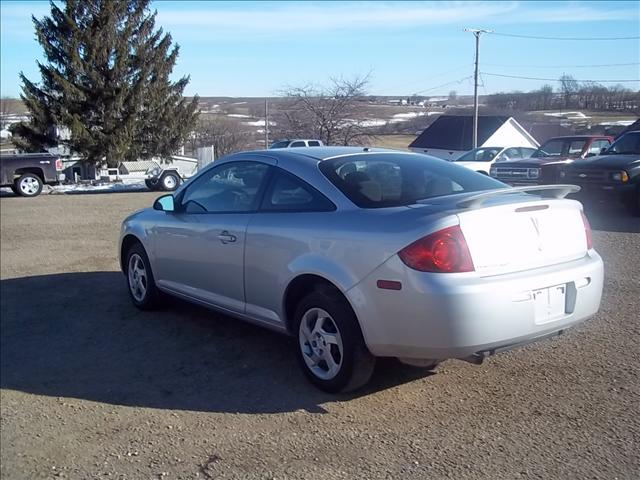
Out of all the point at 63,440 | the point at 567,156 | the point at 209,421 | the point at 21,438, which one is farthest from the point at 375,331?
the point at 567,156

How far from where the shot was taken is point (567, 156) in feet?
54.8

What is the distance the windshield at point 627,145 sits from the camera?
13094 millimetres

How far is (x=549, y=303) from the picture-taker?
3.94 metres

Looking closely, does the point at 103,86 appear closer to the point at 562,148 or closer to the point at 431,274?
the point at 562,148

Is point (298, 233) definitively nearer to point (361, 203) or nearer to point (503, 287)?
point (361, 203)

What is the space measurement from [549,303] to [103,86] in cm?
3463

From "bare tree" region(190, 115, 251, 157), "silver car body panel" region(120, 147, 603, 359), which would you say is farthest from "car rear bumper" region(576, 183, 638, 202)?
"bare tree" region(190, 115, 251, 157)

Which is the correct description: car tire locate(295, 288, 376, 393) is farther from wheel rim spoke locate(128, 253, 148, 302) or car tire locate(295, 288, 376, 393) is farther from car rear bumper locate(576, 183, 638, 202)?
car rear bumper locate(576, 183, 638, 202)

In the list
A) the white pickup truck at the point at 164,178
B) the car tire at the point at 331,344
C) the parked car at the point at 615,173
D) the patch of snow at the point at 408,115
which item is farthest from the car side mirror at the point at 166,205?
the patch of snow at the point at 408,115

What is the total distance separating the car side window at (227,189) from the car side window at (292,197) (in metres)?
0.16

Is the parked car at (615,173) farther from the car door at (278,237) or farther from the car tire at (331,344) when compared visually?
the car tire at (331,344)

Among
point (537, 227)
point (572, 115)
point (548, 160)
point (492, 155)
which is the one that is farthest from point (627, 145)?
point (537, 227)

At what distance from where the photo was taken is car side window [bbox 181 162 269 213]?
205 inches

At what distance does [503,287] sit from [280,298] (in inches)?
61.8
